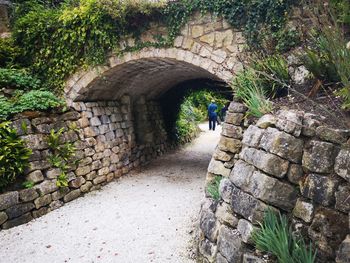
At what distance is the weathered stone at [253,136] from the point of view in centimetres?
297

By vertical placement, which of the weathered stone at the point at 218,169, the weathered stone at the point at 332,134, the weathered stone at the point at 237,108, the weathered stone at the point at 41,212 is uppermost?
the weathered stone at the point at 237,108

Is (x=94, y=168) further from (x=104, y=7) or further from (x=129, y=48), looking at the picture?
(x=104, y=7)

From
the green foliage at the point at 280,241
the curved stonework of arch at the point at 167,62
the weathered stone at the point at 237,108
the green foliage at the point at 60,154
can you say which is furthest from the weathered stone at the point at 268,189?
the green foliage at the point at 60,154

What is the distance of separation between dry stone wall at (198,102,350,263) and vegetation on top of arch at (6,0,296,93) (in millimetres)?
2523

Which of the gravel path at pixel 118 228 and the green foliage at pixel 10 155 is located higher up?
the green foliage at pixel 10 155

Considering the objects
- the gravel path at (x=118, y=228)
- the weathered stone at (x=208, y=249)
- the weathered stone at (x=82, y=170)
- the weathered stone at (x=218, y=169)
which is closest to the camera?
the weathered stone at (x=208, y=249)

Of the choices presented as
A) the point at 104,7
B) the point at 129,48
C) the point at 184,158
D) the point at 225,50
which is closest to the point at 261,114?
the point at 225,50

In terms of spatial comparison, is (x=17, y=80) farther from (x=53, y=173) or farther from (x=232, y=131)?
(x=232, y=131)

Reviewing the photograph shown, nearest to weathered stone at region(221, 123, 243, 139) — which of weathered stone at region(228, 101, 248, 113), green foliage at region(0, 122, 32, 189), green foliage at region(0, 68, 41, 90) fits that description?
weathered stone at region(228, 101, 248, 113)

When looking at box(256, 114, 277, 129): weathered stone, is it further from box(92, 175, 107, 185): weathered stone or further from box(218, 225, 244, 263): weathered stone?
box(92, 175, 107, 185): weathered stone

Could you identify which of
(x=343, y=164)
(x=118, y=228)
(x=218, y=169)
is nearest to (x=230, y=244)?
(x=343, y=164)

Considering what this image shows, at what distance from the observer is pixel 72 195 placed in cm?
593

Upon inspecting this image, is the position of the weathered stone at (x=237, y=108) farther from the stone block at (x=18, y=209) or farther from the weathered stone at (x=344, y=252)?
the stone block at (x=18, y=209)

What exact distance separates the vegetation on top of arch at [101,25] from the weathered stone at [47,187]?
218cm
